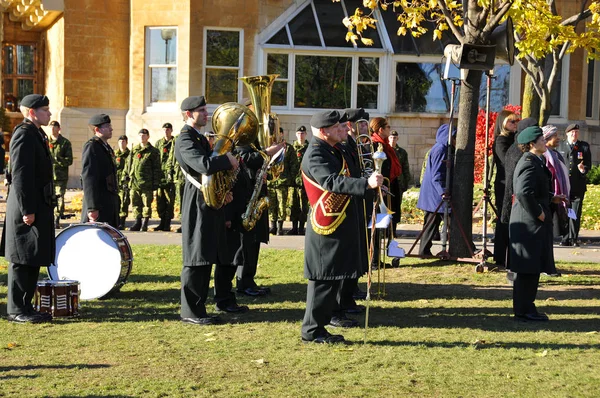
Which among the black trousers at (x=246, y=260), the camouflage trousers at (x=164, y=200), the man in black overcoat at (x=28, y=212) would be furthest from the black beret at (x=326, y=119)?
the camouflage trousers at (x=164, y=200)

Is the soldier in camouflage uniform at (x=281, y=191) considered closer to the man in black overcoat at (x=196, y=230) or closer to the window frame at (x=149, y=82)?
the window frame at (x=149, y=82)

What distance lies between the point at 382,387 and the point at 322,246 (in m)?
1.64

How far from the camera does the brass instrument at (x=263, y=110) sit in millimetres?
10297

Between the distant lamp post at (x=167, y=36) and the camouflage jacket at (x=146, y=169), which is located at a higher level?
the distant lamp post at (x=167, y=36)

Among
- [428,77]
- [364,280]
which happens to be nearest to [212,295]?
[364,280]

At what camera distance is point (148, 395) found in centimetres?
661

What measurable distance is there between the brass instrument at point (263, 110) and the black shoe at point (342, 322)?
1.88m

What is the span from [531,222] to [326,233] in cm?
245

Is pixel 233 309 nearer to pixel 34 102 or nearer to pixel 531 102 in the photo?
pixel 34 102

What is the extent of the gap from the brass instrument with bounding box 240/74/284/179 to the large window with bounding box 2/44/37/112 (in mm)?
19845

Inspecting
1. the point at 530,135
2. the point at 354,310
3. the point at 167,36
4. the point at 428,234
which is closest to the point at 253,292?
the point at 354,310

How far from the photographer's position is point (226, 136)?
9125mm

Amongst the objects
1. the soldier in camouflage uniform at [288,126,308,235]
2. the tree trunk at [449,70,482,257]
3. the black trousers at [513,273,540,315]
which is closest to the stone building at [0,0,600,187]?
the soldier in camouflage uniform at [288,126,308,235]

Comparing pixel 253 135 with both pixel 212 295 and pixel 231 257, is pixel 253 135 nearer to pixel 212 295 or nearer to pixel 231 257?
pixel 231 257
